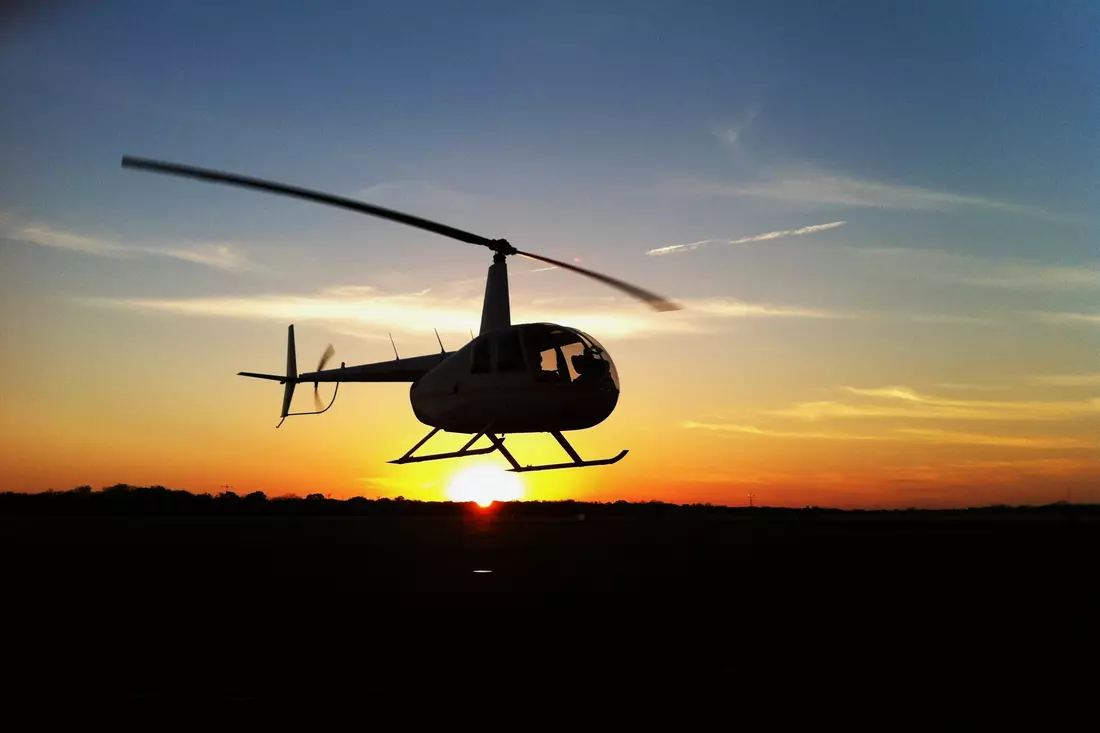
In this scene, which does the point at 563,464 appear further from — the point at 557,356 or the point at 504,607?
the point at 504,607

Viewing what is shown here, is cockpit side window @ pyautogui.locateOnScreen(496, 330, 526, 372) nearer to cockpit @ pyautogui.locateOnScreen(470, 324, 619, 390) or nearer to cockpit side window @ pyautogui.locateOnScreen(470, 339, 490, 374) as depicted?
cockpit @ pyautogui.locateOnScreen(470, 324, 619, 390)

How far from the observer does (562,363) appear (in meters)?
28.9

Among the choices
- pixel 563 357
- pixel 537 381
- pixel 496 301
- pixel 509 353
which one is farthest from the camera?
pixel 496 301

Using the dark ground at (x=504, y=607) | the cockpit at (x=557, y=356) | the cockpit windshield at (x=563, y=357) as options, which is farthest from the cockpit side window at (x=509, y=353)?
the dark ground at (x=504, y=607)

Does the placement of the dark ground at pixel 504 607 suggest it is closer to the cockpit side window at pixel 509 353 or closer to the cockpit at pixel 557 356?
the cockpit at pixel 557 356

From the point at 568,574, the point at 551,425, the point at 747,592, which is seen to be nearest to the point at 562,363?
the point at 551,425

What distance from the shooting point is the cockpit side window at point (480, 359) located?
30.1m

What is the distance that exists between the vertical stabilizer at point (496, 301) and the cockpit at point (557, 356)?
3.31 meters

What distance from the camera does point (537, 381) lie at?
1133 inches

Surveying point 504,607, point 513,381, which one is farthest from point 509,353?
point 504,607

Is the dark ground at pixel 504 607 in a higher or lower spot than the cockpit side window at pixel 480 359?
lower

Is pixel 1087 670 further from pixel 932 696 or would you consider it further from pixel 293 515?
pixel 293 515

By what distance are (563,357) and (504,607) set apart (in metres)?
16.4

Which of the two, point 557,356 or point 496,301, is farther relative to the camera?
point 496,301
